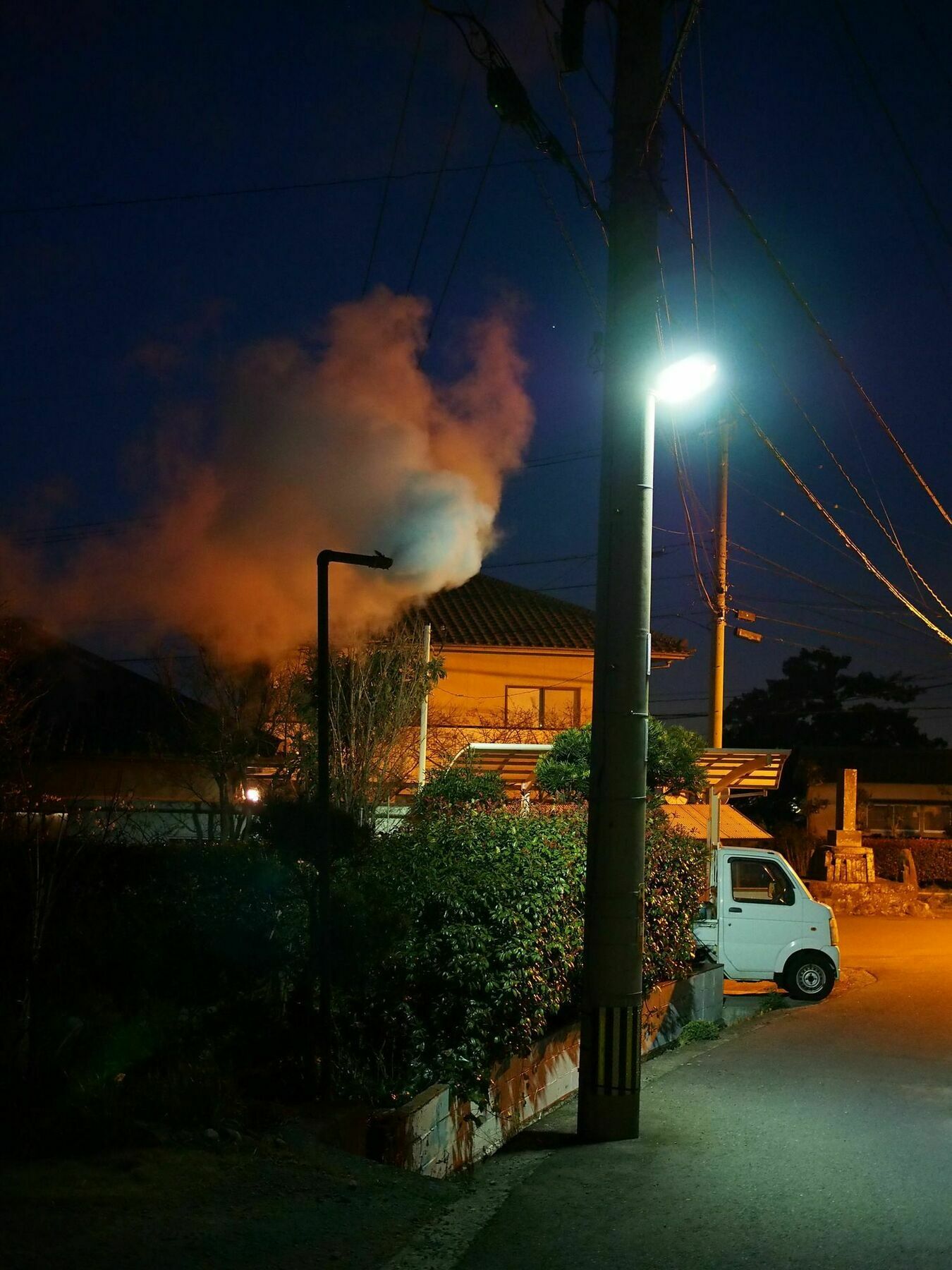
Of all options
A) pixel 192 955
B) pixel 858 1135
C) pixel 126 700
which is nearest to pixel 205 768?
pixel 126 700

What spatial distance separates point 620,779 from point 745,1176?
101 inches

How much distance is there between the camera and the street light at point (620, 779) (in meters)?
7.82

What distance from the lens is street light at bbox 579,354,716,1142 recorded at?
7.82 m

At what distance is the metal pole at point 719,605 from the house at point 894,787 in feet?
72.9

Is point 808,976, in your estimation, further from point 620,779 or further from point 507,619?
point 507,619

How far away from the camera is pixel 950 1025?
40.8ft

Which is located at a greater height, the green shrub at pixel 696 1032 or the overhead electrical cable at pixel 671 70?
the overhead electrical cable at pixel 671 70

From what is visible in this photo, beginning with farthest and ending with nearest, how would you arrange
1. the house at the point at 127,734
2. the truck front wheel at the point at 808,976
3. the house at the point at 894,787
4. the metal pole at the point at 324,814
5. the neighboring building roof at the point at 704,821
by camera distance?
1. the house at the point at 894,787
2. the house at the point at 127,734
3. the neighboring building roof at the point at 704,821
4. the truck front wheel at the point at 808,976
5. the metal pole at the point at 324,814

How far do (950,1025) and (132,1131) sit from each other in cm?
946

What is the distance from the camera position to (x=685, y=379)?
8391 millimetres

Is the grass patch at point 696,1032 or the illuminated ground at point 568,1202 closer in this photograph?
the illuminated ground at point 568,1202

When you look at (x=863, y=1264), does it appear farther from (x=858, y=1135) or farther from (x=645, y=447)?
(x=645, y=447)

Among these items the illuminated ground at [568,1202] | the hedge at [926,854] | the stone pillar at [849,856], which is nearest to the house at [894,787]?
the hedge at [926,854]

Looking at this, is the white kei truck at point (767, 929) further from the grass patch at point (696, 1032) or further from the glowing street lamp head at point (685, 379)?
the glowing street lamp head at point (685, 379)
